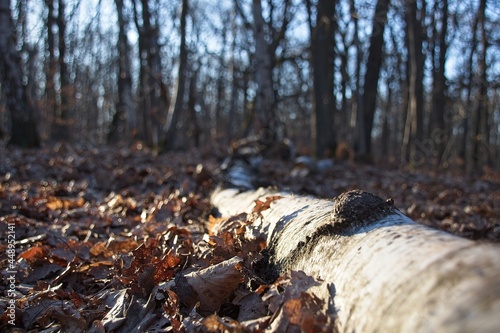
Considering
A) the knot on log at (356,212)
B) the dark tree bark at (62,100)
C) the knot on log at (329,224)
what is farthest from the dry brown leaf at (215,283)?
the dark tree bark at (62,100)

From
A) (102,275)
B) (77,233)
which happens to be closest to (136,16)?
(77,233)

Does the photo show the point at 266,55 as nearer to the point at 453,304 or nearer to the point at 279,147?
the point at 279,147

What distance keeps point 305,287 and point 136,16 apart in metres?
13.3

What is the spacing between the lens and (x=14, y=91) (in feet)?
27.3

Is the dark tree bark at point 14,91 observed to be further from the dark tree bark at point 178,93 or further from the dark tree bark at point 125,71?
the dark tree bark at point 178,93

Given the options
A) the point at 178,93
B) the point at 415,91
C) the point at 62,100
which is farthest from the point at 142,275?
the point at 62,100

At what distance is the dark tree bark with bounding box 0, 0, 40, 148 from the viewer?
817 cm

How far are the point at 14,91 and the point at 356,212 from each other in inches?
333

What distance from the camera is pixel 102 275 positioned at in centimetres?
261

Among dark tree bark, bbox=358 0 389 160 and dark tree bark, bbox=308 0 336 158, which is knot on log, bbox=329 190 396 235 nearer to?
dark tree bark, bbox=308 0 336 158

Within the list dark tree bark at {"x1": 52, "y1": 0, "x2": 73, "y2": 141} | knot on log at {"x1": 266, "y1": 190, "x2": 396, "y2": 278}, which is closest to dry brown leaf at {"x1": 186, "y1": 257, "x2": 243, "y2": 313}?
knot on log at {"x1": 266, "y1": 190, "x2": 396, "y2": 278}

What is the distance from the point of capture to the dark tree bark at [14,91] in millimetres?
8172

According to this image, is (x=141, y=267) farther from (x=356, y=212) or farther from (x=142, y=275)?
(x=356, y=212)

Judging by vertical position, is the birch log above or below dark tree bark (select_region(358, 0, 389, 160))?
below
